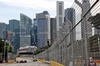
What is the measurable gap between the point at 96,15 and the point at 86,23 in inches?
42.2

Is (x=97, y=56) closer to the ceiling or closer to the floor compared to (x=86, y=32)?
closer to the floor

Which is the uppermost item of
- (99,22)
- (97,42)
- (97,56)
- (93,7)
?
(93,7)

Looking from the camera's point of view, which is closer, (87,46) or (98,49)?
(98,49)

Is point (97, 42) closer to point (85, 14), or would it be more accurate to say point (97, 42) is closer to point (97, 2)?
point (97, 2)

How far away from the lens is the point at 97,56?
3.66 meters

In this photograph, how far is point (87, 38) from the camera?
4465 millimetres

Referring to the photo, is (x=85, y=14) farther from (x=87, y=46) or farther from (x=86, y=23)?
(x=87, y=46)

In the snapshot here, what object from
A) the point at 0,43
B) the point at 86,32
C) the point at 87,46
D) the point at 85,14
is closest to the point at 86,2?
the point at 85,14

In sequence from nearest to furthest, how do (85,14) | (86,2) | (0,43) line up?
1. (86,2)
2. (85,14)
3. (0,43)

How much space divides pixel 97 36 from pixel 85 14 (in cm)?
115

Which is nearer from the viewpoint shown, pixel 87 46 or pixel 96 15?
pixel 96 15

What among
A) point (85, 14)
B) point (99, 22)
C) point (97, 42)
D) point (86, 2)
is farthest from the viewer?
point (85, 14)

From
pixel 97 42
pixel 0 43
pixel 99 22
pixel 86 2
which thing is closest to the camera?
pixel 99 22

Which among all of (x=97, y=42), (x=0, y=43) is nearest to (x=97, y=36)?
(x=97, y=42)
